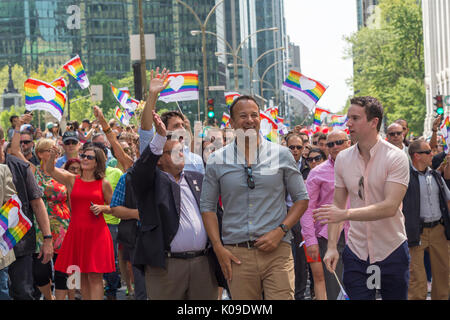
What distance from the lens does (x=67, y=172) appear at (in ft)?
30.5

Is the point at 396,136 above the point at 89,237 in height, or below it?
above

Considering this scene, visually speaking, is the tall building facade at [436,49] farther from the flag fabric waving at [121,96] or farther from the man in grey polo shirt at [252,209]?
the man in grey polo shirt at [252,209]

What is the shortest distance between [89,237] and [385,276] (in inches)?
156

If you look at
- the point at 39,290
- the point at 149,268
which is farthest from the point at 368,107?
the point at 39,290

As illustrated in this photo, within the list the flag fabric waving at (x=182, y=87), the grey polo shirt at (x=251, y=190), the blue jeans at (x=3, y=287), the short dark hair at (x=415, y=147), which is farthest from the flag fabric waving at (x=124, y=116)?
the grey polo shirt at (x=251, y=190)

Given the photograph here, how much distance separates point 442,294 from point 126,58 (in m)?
129

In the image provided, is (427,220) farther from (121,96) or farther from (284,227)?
(121,96)

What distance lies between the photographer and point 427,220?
936 centimetres

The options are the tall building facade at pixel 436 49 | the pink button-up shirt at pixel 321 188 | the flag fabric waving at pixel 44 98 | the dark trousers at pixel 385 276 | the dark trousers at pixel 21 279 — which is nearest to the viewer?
the dark trousers at pixel 385 276

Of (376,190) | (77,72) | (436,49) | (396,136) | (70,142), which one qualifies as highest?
(436,49)

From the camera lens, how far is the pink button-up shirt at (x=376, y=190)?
5.80m

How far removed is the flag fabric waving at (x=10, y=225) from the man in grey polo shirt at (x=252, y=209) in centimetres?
196

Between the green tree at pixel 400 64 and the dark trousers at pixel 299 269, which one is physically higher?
the green tree at pixel 400 64

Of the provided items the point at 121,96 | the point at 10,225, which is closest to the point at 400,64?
the point at 121,96
